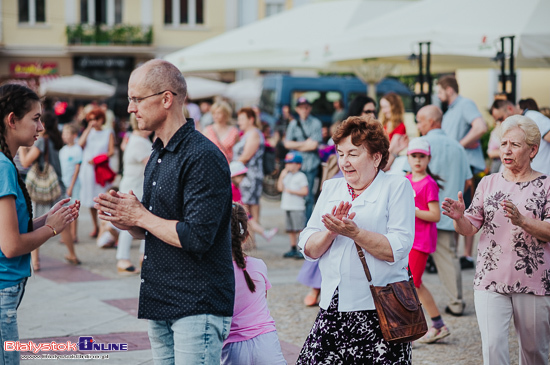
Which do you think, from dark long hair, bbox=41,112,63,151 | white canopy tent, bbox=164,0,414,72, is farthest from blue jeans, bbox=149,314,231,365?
white canopy tent, bbox=164,0,414,72

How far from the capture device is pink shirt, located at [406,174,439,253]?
19.5ft

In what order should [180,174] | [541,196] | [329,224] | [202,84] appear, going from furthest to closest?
[202,84] → [541,196] → [329,224] → [180,174]

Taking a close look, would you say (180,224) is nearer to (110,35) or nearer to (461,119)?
(461,119)

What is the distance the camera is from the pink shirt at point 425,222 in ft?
19.5

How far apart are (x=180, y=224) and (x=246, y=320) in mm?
1197

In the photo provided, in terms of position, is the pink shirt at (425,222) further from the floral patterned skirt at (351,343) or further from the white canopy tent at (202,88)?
the white canopy tent at (202,88)

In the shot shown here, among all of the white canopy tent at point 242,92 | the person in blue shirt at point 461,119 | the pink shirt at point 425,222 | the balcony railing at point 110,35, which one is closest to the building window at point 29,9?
the balcony railing at point 110,35

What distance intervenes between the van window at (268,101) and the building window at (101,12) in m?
19.6

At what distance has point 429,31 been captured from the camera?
29.0 ft

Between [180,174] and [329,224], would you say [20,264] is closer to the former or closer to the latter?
[180,174]

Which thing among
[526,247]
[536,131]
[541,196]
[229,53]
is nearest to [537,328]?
[526,247]

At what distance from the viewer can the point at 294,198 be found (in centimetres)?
1000

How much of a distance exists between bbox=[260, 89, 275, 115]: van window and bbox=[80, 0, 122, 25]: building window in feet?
64.2

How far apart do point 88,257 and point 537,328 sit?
715 centimetres
